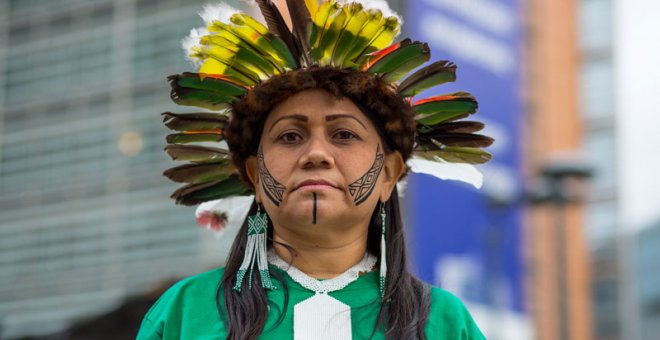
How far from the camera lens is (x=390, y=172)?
15.8 ft

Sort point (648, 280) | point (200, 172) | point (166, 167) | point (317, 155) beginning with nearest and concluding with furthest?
point (317, 155) → point (200, 172) → point (166, 167) → point (648, 280)

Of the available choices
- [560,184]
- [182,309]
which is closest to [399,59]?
[182,309]

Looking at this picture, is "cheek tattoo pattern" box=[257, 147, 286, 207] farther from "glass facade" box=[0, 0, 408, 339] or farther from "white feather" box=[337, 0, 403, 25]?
"glass facade" box=[0, 0, 408, 339]

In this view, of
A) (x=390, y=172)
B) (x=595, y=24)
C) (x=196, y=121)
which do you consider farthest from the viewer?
(x=595, y=24)

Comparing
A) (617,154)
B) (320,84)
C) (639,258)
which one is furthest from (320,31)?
(639,258)

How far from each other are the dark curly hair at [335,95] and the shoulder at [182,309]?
0.47 m

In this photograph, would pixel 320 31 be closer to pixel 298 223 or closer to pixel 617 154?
pixel 298 223

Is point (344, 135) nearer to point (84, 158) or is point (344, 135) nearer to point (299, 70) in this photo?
point (299, 70)

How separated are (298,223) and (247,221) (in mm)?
→ 356

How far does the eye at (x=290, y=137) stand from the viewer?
4621 millimetres

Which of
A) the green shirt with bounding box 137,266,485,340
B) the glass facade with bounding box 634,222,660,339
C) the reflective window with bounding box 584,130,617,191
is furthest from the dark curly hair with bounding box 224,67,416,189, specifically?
the glass facade with bounding box 634,222,660,339

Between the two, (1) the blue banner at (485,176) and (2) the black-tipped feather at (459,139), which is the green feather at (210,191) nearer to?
(2) the black-tipped feather at (459,139)

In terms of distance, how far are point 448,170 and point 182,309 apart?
3.62 feet

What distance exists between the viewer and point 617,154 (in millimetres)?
53062
